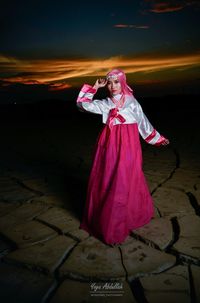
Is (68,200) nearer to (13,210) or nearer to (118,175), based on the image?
(13,210)

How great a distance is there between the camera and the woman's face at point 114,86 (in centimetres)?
268

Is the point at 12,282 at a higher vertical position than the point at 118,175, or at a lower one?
lower

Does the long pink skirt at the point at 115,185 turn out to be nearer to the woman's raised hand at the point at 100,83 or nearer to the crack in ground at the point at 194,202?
the woman's raised hand at the point at 100,83

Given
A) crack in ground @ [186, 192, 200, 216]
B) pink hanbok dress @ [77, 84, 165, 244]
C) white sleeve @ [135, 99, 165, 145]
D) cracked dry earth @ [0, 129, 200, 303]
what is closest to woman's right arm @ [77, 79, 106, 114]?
pink hanbok dress @ [77, 84, 165, 244]

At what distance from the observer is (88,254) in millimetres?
2580

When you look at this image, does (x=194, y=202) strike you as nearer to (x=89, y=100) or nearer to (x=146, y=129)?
(x=146, y=129)

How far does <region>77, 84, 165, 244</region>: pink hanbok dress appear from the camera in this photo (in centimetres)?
→ 270

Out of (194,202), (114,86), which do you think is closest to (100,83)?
(114,86)

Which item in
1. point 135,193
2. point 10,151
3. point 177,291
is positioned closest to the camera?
point 177,291

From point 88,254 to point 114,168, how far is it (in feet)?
2.32

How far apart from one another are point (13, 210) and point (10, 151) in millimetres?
A: 3828

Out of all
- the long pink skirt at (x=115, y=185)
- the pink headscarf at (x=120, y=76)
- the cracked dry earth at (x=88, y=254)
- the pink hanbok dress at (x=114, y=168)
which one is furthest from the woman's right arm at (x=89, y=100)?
the cracked dry earth at (x=88, y=254)

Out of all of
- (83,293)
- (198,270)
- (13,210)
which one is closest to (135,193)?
(198,270)

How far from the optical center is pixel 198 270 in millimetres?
2312
